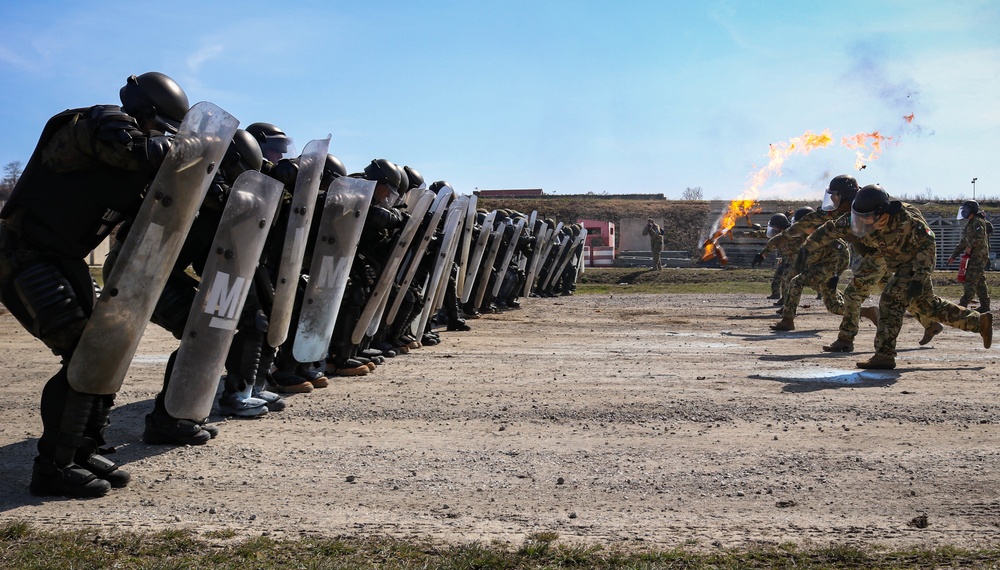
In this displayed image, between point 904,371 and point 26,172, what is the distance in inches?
300

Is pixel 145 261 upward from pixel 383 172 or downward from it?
downward

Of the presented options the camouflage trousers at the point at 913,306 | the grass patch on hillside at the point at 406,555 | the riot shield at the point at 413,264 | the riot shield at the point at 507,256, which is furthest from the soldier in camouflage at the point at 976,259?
the grass patch on hillside at the point at 406,555

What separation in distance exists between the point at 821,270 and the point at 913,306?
3885 millimetres

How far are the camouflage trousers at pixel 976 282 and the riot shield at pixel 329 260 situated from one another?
42.6 feet

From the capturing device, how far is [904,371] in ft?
28.2

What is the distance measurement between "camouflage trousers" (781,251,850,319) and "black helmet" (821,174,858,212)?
3.66ft

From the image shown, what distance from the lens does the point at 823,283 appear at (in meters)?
12.6

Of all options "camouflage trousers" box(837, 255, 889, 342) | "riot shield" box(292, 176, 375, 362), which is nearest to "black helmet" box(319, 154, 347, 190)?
"riot shield" box(292, 176, 375, 362)

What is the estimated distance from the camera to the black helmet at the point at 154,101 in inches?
186

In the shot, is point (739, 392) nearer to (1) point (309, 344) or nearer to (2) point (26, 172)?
(1) point (309, 344)

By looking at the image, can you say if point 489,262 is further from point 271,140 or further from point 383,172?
point 271,140

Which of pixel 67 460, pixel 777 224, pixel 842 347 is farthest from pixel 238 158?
pixel 777 224

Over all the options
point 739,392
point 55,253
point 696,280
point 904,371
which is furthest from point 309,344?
point 696,280

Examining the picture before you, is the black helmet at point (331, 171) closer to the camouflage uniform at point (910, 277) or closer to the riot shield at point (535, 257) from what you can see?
the camouflage uniform at point (910, 277)
